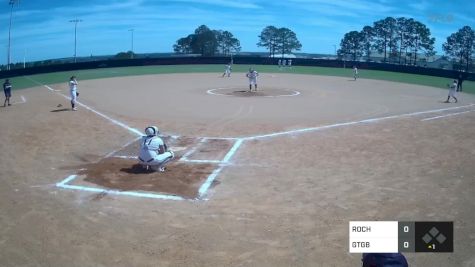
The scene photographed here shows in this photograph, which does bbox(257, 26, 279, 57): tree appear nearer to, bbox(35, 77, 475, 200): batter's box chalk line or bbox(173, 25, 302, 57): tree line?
bbox(173, 25, 302, 57): tree line

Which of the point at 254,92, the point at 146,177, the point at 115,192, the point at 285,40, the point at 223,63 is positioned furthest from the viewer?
the point at 285,40

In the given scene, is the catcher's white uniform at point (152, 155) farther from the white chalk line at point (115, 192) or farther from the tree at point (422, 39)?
the tree at point (422, 39)

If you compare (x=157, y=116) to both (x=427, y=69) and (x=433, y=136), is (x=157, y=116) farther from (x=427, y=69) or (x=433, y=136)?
(x=427, y=69)

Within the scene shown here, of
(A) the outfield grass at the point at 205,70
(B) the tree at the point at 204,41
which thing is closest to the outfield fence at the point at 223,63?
(A) the outfield grass at the point at 205,70

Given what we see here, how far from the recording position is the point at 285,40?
329 ft

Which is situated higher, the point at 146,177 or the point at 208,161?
the point at 208,161

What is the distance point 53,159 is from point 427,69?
4724 cm

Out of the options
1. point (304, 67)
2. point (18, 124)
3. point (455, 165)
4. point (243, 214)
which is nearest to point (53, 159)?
point (18, 124)

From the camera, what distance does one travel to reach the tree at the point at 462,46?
54156 mm

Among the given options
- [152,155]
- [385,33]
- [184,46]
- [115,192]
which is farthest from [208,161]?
[184,46]

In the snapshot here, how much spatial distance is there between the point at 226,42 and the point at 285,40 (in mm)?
15542

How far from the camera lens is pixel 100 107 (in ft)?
73.7

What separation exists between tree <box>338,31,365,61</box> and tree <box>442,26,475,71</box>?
1083 inches

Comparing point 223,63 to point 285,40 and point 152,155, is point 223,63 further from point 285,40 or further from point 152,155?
point 152,155
